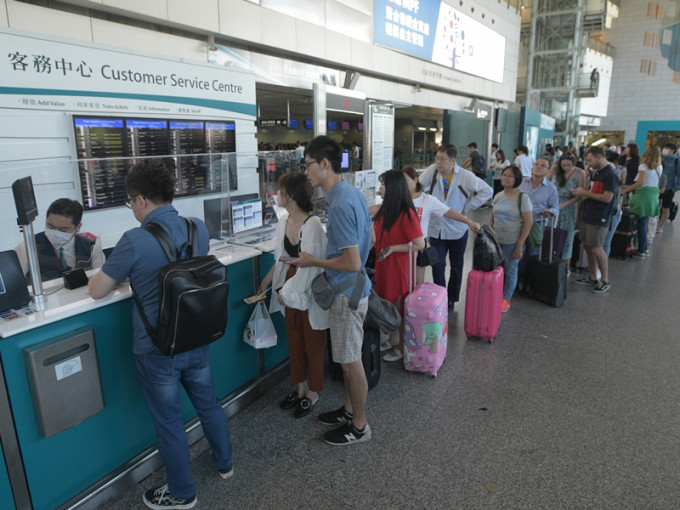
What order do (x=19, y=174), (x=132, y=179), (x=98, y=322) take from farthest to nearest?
(x=19, y=174) → (x=98, y=322) → (x=132, y=179)

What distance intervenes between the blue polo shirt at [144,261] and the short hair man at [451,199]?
8.97 ft

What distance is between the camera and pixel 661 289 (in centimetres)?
518

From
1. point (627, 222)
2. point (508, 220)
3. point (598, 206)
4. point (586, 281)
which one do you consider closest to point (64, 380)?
point (508, 220)

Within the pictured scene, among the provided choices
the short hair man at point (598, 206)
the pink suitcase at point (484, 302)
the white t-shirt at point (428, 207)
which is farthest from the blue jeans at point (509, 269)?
the short hair man at point (598, 206)

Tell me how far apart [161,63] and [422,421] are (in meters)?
3.88

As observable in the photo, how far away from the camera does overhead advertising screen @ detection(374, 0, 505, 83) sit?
8.78m

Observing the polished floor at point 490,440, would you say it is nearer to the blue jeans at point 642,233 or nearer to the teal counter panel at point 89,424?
the teal counter panel at point 89,424

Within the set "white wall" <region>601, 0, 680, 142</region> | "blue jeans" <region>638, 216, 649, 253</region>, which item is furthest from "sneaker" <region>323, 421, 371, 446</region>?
"white wall" <region>601, 0, 680, 142</region>

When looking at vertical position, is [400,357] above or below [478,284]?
below

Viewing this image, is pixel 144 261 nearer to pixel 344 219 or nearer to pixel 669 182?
pixel 344 219

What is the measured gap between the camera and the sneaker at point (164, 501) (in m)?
2.01

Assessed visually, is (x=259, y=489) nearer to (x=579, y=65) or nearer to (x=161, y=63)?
(x=161, y=63)

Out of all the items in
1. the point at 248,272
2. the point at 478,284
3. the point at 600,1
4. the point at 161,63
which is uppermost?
the point at 600,1

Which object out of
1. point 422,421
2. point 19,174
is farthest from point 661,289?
point 19,174
